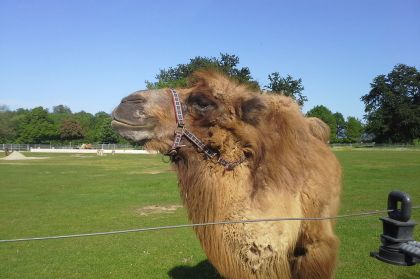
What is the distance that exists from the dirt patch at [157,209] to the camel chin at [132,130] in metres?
11.2

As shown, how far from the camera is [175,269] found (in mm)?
8062

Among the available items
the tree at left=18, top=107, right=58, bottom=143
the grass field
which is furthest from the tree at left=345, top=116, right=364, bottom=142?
the grass field

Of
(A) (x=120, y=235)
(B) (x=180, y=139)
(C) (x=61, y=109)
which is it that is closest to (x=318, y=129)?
(B) (x=180, y=139)

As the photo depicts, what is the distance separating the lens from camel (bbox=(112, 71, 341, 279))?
3.69 metres

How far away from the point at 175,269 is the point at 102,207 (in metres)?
8.96

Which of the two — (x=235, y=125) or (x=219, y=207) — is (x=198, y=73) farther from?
(x=219, y=207)

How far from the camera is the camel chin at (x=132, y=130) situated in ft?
12.4

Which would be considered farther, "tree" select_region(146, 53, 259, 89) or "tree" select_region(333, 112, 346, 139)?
"tree" select_region(333, 112, 346, 139)

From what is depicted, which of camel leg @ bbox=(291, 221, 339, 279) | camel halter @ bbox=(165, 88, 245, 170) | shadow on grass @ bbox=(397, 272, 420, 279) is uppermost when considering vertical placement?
camel halter @ bbox=(165, 88, 245, 170)

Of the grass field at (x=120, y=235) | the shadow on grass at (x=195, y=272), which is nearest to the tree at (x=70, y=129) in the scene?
the grass field at (x=120, y=235)

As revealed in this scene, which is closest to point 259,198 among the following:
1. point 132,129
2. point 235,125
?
point 235,125

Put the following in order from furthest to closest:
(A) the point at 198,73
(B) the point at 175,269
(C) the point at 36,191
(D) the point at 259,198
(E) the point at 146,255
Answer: (C) the point at 36,191
(E) the point at 146,255
(B) the point at 175,269
(A) the point at 198,73
(D) the point at 259,198

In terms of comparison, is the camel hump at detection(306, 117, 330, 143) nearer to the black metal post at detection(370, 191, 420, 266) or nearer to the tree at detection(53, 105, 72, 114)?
the black metal post at detection(370, 191, 420, 266)

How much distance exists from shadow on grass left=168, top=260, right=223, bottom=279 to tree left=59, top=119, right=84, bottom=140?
105 meters
